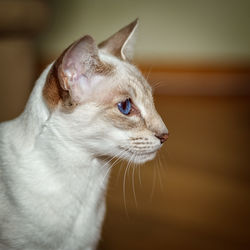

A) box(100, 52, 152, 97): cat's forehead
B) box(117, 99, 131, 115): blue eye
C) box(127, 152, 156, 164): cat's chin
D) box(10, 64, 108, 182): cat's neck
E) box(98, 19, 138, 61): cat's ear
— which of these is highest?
box(98, 19, 138, 61): cat's ear

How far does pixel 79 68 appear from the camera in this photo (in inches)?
38.6

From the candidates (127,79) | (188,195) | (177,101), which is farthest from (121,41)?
(177,101)

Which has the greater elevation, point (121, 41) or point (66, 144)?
point (121, 41)

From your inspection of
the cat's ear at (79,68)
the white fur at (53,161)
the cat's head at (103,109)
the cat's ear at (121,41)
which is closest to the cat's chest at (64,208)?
the white fur at (53,161)

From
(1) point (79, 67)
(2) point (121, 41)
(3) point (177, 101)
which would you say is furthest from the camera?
(3) point (177, 101)

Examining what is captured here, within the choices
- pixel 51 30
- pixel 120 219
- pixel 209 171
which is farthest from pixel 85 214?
pixel 51 30

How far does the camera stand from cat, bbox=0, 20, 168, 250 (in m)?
1.00

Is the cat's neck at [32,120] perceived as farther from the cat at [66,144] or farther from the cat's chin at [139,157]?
the cat's chin at [139,157]

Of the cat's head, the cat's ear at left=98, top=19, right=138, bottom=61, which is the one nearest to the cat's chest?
the cat's head

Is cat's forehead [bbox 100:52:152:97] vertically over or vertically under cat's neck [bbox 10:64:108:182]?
over

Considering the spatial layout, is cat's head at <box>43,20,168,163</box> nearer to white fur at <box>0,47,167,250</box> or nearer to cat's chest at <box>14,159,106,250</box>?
white fur at <box>0,47,167,250</box>

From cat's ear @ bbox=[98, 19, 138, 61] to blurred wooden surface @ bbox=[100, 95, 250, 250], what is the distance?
1.11 feet

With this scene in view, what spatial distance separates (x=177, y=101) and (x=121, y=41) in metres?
2.23

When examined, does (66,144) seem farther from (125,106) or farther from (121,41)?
(121,41)
